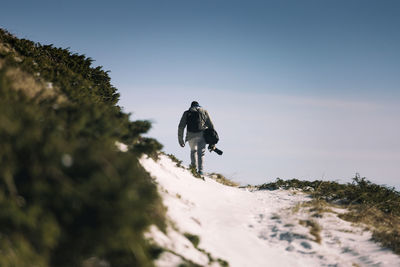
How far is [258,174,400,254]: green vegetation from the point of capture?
493 cm

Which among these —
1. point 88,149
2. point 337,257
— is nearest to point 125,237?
point 88,149

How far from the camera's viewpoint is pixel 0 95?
293 centimetres

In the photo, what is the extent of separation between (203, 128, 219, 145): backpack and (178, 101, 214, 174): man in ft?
0.47

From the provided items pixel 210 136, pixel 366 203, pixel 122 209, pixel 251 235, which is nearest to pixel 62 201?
pixel 122 209

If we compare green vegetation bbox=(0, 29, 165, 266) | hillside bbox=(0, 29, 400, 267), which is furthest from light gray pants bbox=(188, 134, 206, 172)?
green vegetation bbox=(0, 29, 165, 266)

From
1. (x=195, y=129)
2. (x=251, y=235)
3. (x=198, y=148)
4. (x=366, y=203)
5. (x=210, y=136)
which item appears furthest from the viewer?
(x=198, y=148)

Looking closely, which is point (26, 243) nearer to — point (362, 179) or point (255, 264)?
point (255, 264)

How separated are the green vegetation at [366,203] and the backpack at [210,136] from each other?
3.55 metres

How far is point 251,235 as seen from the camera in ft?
15.8

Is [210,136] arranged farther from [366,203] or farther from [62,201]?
[62,201]

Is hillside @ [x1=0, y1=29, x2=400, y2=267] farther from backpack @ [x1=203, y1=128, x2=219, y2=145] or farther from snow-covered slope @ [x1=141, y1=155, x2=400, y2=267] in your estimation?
backpack @ [x1=203, y1=128, x2=219, y2=145]

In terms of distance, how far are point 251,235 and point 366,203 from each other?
4.15 metres

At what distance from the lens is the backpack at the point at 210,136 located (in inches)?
383

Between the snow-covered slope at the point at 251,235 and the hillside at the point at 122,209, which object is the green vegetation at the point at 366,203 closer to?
the hillside at the point at 122,209
